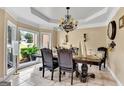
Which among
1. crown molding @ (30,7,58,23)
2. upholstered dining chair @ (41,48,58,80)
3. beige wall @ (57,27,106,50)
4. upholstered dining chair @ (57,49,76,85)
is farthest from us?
beige wall @ (57,27,106,50)

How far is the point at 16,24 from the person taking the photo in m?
5.33

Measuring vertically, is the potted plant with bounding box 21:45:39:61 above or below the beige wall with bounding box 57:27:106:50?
below

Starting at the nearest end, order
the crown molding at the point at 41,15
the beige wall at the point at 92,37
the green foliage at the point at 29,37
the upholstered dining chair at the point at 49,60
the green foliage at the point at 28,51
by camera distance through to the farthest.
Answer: the upholstered dining chair at the point at 49,60 → the crown molding at the point at 41,15 → the green foliage at the point at 28,51 → the green foliage at the point at 29,37 → the beige wall at the point at 92,37

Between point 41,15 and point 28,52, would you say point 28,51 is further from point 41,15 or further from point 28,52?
point 41,15

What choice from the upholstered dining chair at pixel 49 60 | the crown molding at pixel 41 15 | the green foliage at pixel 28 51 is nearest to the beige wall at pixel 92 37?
the crown molding at pixel 41 15

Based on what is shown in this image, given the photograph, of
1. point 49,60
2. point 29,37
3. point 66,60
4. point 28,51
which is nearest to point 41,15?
point 29,37

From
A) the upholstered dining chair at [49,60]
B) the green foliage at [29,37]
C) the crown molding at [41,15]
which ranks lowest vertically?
the upholstered dining chair at [49,60]

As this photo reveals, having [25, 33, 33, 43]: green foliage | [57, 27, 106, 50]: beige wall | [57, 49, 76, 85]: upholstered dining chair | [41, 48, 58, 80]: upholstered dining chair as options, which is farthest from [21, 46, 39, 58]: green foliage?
[57, 49, 76, 85]: upholstered dining chair

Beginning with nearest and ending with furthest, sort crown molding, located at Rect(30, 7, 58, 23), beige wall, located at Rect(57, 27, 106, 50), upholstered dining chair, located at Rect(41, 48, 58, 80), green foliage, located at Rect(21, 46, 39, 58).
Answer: upholstered dining chair, located at Rect(41, 48, 58, 80) → crown molding, located at Rect(30, 7, 58, 23) → green foliage, located at Rect(21, 46, 39, 58) → beige wall, located at Rect(57, 27, 106, 50)

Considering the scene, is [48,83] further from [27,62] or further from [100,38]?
[100,38]

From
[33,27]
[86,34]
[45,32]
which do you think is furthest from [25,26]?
[86,34]

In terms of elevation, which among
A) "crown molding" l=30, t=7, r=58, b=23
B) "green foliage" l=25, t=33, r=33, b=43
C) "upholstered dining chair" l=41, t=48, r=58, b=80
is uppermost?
"crown molding" l=30, t=7, r=58, b=23

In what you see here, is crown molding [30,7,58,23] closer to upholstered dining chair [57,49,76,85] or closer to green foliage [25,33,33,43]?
green foliage [25,33,33,43]

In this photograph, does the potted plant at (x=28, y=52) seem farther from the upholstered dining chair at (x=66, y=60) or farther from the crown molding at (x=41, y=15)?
the upholstered dining chair at (x=66, y=60)
